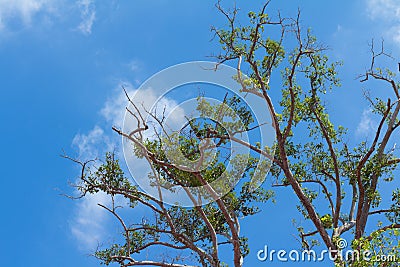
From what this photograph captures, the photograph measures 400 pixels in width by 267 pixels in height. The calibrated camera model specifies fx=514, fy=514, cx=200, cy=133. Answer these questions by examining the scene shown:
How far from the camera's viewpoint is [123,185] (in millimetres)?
10312

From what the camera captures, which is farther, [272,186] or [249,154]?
[272,186]

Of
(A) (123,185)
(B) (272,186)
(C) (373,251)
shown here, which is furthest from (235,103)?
(C) (373,251)

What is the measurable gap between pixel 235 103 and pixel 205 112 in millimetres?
651

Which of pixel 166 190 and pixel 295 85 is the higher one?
pixel 295 85

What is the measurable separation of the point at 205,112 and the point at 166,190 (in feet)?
5.95

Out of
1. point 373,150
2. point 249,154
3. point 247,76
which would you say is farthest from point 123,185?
point 373,150

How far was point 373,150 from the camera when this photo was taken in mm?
9555

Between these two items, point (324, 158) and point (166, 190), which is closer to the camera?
point (166, 190)

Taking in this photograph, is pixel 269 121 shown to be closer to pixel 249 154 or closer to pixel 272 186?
pixel 249 154

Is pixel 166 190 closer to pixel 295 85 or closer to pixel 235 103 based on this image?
pixel 235 103

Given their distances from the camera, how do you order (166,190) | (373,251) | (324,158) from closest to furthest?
(373,251), (166,190), (324,158)

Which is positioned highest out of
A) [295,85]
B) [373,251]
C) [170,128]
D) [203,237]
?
[295,85]

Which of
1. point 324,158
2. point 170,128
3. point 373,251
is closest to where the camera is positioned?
point 373,251

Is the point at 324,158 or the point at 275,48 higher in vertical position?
the point at 275,48
